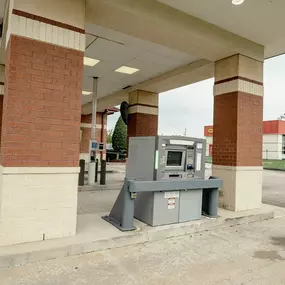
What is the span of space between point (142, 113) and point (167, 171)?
5.74m

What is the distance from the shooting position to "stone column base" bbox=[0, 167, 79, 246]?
10.8ft

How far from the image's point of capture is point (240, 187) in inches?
222

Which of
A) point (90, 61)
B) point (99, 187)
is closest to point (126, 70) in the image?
point (90, 61)

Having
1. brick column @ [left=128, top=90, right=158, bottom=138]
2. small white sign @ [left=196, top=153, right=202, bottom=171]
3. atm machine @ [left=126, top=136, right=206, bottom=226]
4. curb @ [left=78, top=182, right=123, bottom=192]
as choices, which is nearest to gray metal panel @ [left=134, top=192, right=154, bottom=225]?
atm machine @ [left=126, top=136, right=206, bottom=226]

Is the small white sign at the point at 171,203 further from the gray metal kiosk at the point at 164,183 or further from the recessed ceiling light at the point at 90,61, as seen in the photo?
the recessed ceiling light at the point at 90,61

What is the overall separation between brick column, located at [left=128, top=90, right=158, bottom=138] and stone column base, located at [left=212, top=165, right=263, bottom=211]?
4.41m

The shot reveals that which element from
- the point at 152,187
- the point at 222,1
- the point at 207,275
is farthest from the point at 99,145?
Result: the point at 207,275

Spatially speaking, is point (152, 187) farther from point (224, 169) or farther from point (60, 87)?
point (224, 169)

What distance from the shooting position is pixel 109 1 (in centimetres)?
396

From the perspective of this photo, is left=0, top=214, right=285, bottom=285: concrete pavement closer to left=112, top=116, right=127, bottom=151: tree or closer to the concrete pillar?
the concrete pillar


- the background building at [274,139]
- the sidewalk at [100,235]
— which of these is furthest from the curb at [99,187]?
the background building at [274,139]

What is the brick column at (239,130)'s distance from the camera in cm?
563

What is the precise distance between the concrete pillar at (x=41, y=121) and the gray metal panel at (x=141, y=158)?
120 centimetres

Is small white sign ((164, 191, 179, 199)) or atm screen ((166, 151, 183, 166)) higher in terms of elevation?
atm screen ((166, 151, 183, 166))
